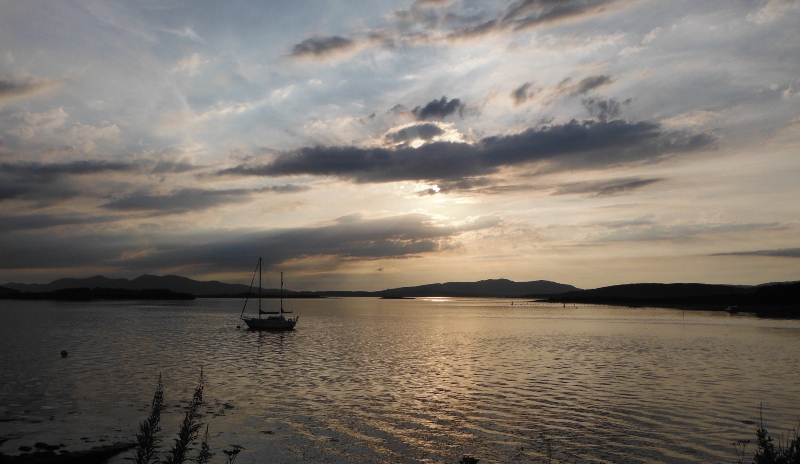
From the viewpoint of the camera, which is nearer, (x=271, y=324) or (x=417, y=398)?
(x=417, y=398)

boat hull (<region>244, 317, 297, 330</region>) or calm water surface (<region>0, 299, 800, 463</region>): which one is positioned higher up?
boat hull (<region>244, 317, 297, 330</region>)

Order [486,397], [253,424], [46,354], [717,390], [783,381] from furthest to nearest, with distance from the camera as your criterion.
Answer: [46,354] < [783,381] < [717,390] < [486,397] < [253,424]

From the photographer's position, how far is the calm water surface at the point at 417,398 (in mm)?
22141

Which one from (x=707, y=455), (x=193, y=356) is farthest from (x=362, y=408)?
(x=193, y=356)

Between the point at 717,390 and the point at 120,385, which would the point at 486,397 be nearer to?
the point at 717,390

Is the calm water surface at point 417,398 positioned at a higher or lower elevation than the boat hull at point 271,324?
lower

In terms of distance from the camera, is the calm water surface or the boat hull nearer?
the calm water surface

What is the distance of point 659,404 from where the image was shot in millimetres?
30219

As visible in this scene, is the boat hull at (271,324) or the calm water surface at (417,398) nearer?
the calm water surface at (417,398)

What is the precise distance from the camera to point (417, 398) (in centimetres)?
3188

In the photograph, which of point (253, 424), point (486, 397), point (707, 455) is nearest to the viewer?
point (707, 455)

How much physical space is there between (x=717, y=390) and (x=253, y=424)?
28.5 metres

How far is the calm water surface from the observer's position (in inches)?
872

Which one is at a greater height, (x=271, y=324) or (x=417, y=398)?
(x=271, y=324)
